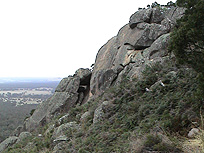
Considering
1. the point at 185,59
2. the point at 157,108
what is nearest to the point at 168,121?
the point at 157,108

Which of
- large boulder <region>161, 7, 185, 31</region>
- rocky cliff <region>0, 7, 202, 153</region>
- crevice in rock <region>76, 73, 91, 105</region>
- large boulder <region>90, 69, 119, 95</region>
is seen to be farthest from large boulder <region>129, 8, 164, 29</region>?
crevice in rock <region>76, 73, 91, 105</region>

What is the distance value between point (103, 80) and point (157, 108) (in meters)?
7.68

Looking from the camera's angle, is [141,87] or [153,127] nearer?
[153,127]

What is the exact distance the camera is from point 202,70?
18.3ft

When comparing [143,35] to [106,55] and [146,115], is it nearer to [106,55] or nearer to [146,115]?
[106,55]

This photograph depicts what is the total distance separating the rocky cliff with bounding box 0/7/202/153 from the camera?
5.96m

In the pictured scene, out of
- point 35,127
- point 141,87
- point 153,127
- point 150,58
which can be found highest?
point 150,58

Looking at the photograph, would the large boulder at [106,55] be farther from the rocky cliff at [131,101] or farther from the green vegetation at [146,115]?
the green vegetation at [146,115]

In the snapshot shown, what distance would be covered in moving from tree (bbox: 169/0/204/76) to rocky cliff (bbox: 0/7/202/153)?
1207mm

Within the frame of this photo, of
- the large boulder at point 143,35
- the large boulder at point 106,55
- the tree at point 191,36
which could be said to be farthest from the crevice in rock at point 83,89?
the tree at point 191,36

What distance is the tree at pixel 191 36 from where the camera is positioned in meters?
5.48

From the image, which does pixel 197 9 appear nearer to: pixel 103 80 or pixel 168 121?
pixel 168 121

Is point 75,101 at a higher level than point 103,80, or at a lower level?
lower

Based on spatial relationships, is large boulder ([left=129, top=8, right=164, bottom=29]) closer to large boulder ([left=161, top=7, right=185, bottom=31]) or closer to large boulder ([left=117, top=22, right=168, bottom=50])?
large boulder ([left=117, top=22, right=168, bottom=50])
